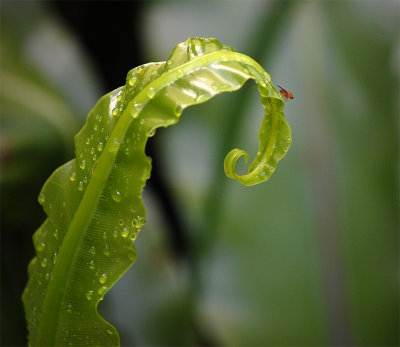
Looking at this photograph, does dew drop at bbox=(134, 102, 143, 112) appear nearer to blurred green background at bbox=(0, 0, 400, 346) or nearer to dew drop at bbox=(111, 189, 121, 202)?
dew drop at bbox=(111, 189, 121, 202)

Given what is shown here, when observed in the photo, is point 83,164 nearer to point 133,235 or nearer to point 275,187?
point 133,235

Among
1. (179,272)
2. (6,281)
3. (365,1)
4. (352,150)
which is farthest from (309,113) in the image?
(6,281)

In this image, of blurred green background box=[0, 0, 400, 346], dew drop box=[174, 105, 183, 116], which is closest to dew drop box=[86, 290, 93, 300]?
dew drop box=[174, 105, 183, 116]

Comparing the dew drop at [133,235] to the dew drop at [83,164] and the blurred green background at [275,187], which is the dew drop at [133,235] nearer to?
the dew drop at [83,164]

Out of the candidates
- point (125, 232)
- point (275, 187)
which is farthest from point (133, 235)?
point (275, 187)

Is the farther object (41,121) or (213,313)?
(213,313)

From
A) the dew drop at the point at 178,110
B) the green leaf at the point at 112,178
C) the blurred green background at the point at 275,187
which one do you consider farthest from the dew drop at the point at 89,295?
the blurred green background at the point at 275,187

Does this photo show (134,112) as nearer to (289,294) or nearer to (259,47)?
(259,47)
